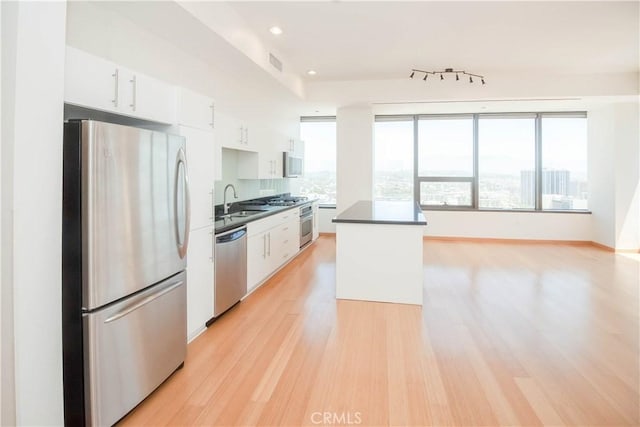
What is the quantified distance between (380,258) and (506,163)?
17.0 feet

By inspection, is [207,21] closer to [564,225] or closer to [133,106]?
[133,106]

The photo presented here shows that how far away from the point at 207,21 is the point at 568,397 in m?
3.85

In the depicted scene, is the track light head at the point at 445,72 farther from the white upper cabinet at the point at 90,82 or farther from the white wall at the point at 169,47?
the white upper cabinet at the point at 90,82

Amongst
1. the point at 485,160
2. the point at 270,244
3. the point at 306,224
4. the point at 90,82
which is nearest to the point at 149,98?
the point at 90,82

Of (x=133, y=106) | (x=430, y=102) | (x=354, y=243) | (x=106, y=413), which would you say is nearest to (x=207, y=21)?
(x=133, y=106)

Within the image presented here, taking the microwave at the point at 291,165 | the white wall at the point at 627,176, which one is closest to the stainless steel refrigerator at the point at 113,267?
the microwave at the point at 291,165

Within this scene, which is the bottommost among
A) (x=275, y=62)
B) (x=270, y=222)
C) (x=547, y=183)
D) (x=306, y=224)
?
(x=306, y=224)

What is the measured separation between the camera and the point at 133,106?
2.37 m

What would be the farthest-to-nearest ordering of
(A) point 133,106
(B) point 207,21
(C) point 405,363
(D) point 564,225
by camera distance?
(D) point 564,225 → (B) point 207,21 → (C) point 405,363 → (A) point 133,106

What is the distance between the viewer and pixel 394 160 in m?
8.09

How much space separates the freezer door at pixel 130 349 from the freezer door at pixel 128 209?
9cm

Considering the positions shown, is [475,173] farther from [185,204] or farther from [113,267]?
[113,267]

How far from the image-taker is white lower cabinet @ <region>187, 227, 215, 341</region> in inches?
114

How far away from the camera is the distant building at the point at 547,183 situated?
7488 mm
